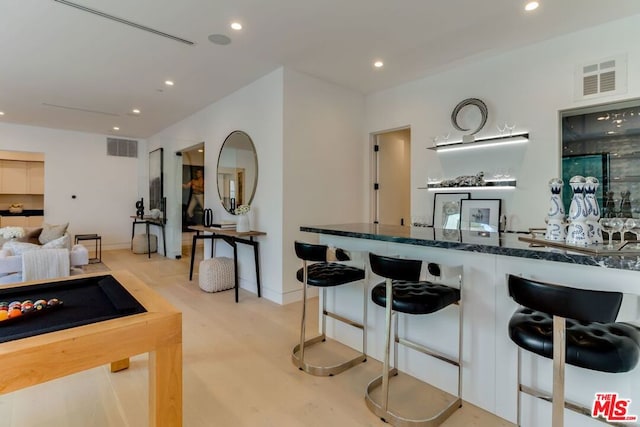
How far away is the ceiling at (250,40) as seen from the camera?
2.78 meters

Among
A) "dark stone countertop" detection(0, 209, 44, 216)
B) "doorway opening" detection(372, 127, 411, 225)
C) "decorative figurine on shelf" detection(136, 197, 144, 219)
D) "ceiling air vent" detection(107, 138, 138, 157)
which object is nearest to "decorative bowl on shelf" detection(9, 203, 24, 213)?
"dark stone countertop" detection(0, 209, 44, 216)

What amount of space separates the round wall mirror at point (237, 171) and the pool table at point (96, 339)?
2.85 m

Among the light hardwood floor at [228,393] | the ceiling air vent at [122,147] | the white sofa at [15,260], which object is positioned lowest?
the light hardwood floor at [228,393]

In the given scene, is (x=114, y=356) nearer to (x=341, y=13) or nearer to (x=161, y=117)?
(x=341, y=13)

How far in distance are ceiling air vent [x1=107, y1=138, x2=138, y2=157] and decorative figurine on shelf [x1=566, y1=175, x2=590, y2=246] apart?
9.24m

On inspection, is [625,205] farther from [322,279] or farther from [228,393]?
[228,393]

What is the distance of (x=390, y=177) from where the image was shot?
5223mm

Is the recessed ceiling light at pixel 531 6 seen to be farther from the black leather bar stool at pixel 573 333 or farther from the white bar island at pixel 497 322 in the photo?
the black leather bar stool at pixel 573 333

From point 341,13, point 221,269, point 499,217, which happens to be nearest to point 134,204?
point 221,269

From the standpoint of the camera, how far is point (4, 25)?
306 centimetres

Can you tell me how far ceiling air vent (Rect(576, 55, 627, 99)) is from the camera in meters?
2.92

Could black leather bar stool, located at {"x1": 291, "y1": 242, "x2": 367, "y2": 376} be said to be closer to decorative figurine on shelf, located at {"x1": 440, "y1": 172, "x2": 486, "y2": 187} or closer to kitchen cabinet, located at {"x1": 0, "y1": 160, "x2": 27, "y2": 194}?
decorative figurine on shelf, located at {"x1": 440, "y1": 172, "x2": 486, "y2": 187}

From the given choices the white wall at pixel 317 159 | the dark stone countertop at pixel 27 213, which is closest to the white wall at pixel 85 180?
the dark stone countertop at pixel 27 213

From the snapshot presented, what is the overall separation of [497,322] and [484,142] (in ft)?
7.79
